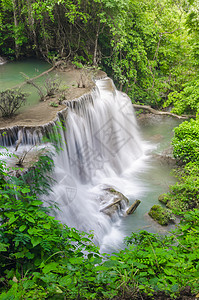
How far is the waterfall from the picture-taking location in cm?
652

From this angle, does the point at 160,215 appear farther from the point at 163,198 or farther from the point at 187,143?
the point at 187,143

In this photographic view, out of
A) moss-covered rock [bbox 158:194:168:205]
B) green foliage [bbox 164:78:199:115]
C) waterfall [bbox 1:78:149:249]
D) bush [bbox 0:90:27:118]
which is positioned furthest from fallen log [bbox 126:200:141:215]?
green foliage [bbox 164:78:199:115]

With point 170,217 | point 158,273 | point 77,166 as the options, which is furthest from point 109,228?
point 158,273

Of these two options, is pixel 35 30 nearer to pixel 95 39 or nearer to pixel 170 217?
pixel 95 39

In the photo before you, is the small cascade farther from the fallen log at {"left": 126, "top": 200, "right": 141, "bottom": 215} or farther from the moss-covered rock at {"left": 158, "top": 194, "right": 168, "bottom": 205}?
the moss-covered rock at {"left": 158, "top": 194, "right": 168, "bottom": 205}

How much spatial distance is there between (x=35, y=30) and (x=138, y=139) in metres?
6.87

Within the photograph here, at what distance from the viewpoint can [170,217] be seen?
22.2ft

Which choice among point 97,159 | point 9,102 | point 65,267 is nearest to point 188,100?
point 97,159

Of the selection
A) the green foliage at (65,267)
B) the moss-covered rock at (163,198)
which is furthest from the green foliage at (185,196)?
the green foliage at (65,267)

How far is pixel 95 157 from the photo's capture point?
8945mm

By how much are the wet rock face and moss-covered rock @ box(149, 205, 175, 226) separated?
0.80 meters

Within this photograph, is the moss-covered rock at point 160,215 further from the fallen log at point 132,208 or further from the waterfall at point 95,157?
the waterfall at point 95,157

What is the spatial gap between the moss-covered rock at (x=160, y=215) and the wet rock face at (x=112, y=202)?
80 cm

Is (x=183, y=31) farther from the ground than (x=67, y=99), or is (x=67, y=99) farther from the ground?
(x=183, y=31)
